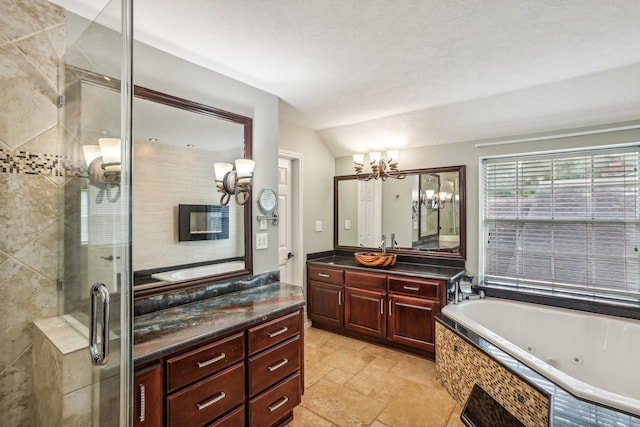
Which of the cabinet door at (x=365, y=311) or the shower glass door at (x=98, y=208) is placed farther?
the cabinet door at (x=365, y=311)

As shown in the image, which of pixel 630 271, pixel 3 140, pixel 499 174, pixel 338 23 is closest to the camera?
pixel 3 140

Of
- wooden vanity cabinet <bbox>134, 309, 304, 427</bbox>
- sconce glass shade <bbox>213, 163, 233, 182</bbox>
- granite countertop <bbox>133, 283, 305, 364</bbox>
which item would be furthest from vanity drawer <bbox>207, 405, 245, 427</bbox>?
sconce glass shade <bbox>213, 163, 233, 182</bbox>

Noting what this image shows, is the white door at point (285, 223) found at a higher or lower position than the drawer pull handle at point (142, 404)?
higher

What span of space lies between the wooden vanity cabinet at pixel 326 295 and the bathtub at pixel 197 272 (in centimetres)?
143

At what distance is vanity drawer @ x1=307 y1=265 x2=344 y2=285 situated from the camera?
3.53m

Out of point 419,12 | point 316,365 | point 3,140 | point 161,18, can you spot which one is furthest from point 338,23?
point 316,365

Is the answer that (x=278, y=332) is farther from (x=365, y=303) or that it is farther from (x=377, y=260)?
(x=377, y=260)

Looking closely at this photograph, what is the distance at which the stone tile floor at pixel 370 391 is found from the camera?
2.12 metres

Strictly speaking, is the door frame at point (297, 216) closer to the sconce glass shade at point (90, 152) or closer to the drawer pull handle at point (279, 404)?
the drawer pull handle at point (279, 404)

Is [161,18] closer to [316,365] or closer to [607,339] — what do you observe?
[316,365]

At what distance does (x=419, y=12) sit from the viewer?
1.60 meters

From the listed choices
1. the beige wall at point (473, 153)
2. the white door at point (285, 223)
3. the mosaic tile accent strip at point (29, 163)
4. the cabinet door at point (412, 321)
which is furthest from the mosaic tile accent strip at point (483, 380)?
the mosaic tile accent strip at point (29, 163)

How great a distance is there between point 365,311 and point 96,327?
103 inches

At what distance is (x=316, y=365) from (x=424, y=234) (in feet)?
6.01
